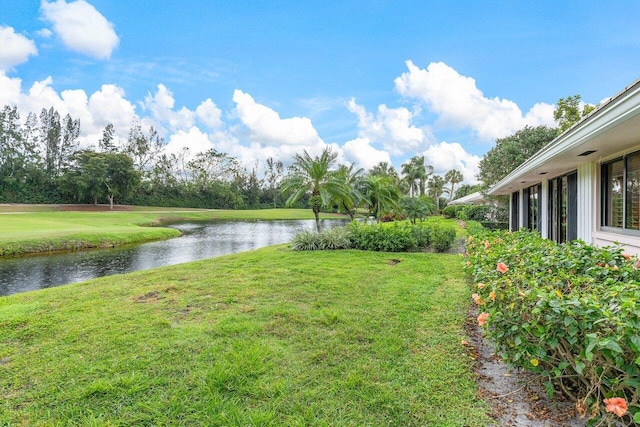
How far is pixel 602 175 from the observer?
20.5 feet

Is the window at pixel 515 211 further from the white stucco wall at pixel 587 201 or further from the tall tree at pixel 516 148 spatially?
the white stucco wall at pixel 587 201

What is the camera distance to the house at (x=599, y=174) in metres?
3.75

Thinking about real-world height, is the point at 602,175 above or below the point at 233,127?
below

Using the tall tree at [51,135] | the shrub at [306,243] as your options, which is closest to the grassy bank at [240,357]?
the shrub at [306,243]

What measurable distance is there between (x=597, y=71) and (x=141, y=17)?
1388 cm

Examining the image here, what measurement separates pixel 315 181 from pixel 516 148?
12214mm

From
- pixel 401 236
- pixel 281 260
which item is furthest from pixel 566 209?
pixel 281 260

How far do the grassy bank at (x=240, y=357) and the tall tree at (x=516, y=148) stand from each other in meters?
16.0

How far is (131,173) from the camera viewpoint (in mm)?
40250

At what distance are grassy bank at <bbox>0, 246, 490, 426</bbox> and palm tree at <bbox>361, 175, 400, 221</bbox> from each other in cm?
1355

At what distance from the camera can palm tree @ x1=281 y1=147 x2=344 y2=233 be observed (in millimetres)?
13453

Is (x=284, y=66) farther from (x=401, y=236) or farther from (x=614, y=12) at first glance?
(x=614, y=12)

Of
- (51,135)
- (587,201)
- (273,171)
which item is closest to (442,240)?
(587,201)

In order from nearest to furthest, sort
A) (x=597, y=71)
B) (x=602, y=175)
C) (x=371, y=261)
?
(x=602, y=175) < (x=371, y=261) < (x=597, y=71)
